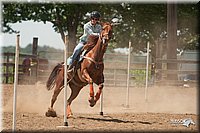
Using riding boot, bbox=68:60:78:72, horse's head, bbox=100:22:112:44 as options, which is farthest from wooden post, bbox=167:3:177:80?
horse's head, bbox=100:22:112:44

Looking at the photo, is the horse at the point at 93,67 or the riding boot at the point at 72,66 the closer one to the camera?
the horse at the point at 93,67

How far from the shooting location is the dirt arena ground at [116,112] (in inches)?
306

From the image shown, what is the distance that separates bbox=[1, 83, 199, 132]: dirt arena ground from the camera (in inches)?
306

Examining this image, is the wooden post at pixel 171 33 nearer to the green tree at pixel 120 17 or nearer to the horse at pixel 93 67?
the green tree at pixel 120 17

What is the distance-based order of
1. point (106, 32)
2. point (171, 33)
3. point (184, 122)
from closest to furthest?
point (184, 122) → point (106, 32) → point (171, 33)

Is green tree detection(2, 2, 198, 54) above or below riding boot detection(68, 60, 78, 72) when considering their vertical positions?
above

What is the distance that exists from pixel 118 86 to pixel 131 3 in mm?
6584

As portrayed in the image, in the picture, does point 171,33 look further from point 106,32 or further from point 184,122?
point 184,122

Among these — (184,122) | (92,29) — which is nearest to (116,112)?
(92,29)

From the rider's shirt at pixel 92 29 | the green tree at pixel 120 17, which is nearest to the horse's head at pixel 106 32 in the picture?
the rider's shirt at pixel 92 29

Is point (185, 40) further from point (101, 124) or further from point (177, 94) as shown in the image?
point (101, 124)

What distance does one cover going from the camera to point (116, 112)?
35.1 feet

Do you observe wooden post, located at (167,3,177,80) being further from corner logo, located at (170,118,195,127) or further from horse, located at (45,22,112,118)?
corner logo, located at (170,118,195,127)

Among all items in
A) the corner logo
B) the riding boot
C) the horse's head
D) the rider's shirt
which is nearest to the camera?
the corner logo
